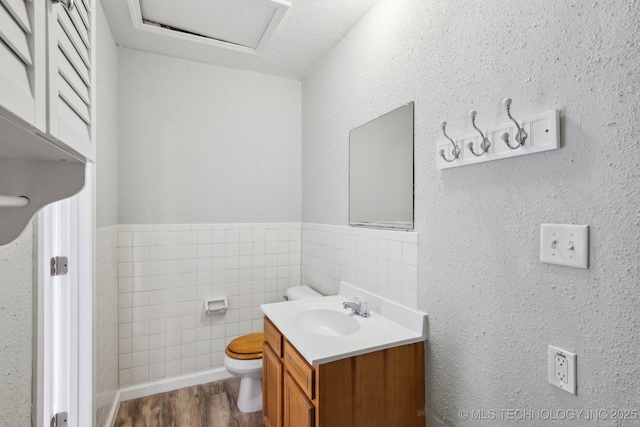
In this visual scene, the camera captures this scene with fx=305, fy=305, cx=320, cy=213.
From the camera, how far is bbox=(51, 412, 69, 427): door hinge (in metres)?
1.49

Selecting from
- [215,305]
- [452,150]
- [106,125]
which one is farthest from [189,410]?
[452,150]

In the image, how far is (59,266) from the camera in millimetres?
1485

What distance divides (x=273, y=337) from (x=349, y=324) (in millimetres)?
423

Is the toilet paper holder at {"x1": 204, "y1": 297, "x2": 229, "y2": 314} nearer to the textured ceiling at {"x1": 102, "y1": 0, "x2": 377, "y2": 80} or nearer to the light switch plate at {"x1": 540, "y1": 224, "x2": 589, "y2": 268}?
the textured ceiling at {"x1": 102, "y1": 0, "x2": 377, "y2": 80}

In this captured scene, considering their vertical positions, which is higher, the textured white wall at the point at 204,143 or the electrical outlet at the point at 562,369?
the textured white wall at the point at 204,143

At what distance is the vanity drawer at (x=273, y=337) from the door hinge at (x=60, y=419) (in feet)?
3.33

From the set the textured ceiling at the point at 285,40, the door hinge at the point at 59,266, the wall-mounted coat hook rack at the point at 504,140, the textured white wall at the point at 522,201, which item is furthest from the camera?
the textured ceiling at the point at 285,40

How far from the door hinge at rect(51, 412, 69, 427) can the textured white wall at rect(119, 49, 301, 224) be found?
120cm

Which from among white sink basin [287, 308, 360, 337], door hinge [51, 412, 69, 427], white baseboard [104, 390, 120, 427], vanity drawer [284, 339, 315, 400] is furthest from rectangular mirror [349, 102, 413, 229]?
white baseboard [104, 390, 120, 427]

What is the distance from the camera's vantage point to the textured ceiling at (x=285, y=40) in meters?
1.81

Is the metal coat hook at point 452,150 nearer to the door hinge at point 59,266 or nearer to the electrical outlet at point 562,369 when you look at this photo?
the electrical outlet at point 562,369

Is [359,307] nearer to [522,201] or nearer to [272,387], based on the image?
[272,387]

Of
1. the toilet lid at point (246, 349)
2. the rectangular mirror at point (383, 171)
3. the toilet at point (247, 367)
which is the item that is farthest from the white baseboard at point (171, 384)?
the rectangular mirror at point (383, 171)

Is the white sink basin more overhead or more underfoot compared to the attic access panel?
more underfoot
